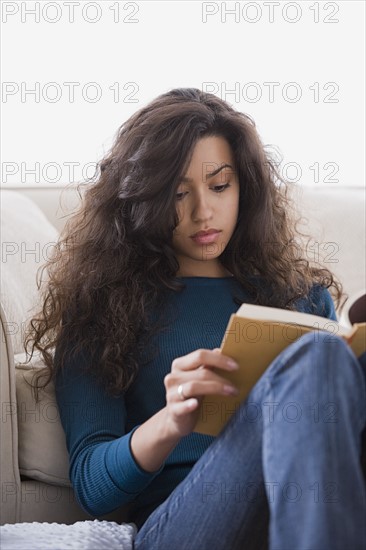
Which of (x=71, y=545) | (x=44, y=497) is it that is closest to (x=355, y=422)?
(x=71, y=545)

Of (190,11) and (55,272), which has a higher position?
(190,11)

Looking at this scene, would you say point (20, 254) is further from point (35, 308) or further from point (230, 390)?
point (230, 390)

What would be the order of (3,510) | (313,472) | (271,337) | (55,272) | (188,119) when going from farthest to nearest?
(55,272)
(188,119)
(3,510)
(271,337)
(313,472)

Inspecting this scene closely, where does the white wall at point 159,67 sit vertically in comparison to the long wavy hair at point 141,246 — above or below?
above

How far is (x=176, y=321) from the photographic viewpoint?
1439 millimetres

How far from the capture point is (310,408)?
0.94 metres

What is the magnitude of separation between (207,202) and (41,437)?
0.45 m

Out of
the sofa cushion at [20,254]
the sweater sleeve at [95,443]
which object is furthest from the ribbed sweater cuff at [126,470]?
the sofa cushion at [20,254]

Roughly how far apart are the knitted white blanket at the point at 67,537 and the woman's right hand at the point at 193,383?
0.16 m

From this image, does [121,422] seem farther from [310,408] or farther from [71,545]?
[310,408]

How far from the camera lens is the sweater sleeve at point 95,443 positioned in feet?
4.05

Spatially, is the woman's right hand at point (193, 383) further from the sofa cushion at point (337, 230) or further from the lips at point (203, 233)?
the sofa cushion at point (337, 230)

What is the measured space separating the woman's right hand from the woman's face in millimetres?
380

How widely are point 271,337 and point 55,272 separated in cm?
59
